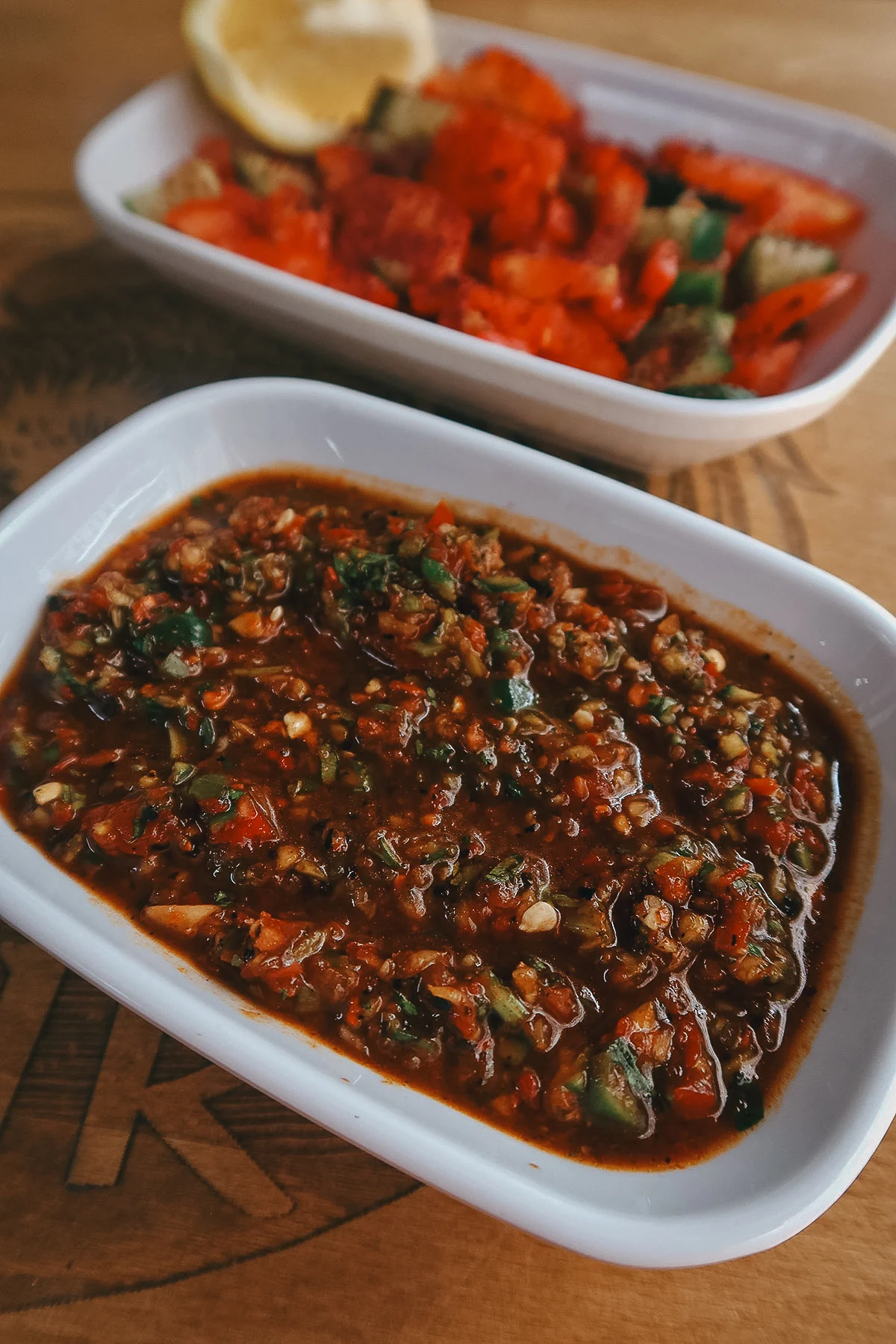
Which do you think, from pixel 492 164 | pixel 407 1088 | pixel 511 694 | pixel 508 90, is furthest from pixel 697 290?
pixel 407 1088

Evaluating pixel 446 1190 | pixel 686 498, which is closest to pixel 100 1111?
pixel 446 1190

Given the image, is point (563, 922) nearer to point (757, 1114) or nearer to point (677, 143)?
point (757, 1114)

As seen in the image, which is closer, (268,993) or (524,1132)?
(524,1132)

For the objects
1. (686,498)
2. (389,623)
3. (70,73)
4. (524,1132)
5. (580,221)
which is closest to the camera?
(524,1132)

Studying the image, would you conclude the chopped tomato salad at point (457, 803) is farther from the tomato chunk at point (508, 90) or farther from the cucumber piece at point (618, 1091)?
the tomato chunk at point (508, 90)

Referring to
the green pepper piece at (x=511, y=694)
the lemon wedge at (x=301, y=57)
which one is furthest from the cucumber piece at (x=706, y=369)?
the lemon wedge at (x=301, y=57)

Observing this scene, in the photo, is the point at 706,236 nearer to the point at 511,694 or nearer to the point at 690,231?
the point at 690,231

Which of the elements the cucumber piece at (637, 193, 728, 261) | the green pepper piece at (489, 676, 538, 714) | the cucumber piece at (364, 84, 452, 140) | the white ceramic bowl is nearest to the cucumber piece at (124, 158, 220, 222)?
the cucumber piece at (364, 84, 452, 140)
